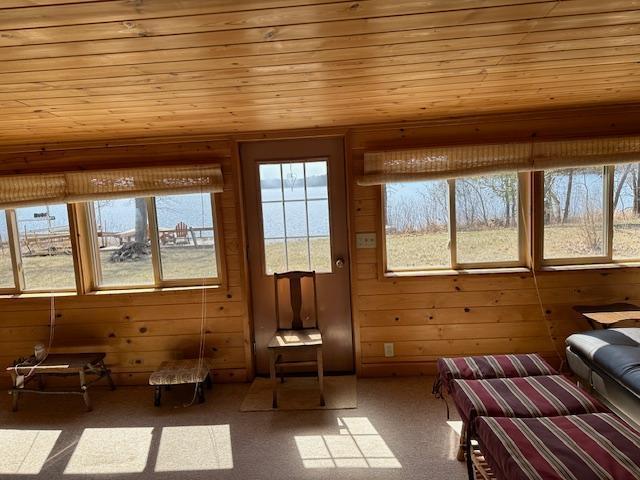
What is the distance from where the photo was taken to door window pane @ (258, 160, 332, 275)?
3.43 metres

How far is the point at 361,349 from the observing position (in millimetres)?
3436

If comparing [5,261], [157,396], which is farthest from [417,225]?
[5,261]

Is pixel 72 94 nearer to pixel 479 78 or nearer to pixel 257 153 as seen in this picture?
pixel 257 153

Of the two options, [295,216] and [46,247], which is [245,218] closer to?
[295,216]

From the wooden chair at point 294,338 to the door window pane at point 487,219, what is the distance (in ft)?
4.21

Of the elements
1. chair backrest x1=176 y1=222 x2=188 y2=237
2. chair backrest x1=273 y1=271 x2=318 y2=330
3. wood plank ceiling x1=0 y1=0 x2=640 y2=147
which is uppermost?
wood plank ceiling x1=0 y1=0 x2=640 y2=147

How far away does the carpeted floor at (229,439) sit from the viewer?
7.66ft

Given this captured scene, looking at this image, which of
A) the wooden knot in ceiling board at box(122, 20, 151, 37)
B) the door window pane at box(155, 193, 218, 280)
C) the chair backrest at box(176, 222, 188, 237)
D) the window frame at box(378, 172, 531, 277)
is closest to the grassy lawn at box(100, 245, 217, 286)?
the door window pane at box(155, 193, 218, 280)

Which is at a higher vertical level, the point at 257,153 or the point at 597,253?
the point at 257,153

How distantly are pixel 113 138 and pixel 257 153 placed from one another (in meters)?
1.12

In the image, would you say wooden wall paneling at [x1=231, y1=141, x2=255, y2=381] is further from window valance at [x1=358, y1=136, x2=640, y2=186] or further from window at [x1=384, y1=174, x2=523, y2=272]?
window at [x1=384, y1=174, x2=523, y2=272]

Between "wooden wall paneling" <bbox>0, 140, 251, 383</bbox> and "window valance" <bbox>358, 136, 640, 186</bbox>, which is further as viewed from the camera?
"wooden wall paneling" <bbox>0, 140, 251, 383</bbox>

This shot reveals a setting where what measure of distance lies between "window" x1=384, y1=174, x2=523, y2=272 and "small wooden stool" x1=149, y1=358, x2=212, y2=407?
168 centimetres

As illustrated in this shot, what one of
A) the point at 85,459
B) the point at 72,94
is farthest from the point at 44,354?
the point at 72,94
